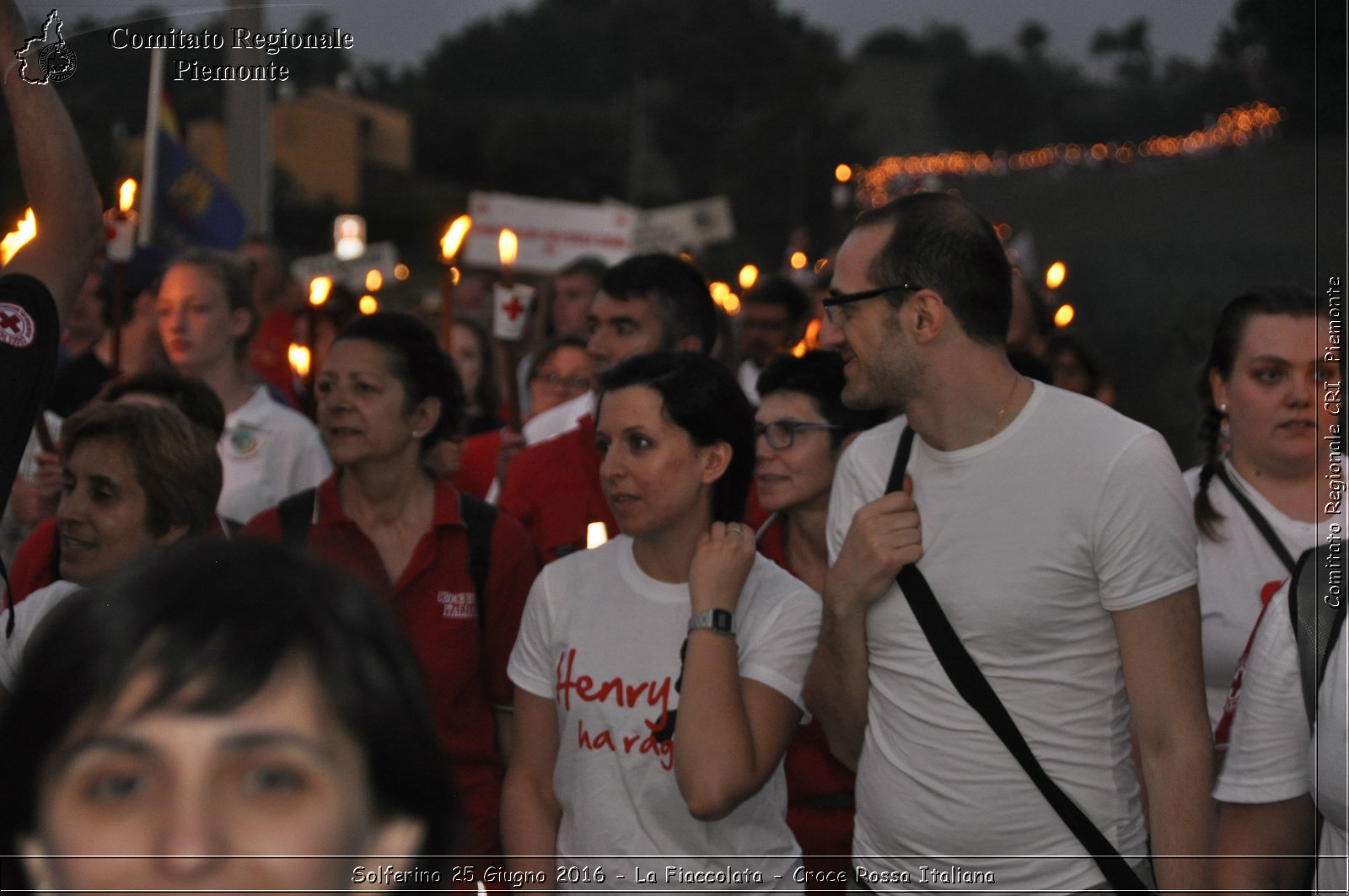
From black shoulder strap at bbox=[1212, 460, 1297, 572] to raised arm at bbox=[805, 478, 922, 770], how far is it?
4.04 feet

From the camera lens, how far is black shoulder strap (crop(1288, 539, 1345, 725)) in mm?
2201

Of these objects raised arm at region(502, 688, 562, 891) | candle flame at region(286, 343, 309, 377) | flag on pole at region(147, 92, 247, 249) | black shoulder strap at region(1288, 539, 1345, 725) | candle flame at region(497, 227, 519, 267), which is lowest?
raised arm at region(502, 688, 562, 891)

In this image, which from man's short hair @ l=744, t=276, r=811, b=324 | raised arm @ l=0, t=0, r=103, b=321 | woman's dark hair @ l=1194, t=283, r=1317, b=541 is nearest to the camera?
raised arm @ l=0, t=0, r=103, b=321

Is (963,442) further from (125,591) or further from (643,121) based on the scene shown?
(643,121)

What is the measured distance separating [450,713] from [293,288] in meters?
5.10

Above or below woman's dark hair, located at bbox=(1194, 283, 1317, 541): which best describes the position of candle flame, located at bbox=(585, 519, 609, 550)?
below

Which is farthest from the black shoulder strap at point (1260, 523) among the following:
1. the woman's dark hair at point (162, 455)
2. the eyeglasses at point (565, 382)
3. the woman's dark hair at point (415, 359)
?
the eyeglasses at point (565, 382)

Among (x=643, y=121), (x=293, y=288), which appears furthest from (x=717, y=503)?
(x=643, y=121)

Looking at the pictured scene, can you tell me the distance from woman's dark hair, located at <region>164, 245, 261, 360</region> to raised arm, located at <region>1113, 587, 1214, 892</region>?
3.89 metres

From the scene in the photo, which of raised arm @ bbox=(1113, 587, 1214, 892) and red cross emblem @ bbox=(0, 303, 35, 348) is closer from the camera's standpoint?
red cross emblem @ bbox=(0, 303, 35, 348)

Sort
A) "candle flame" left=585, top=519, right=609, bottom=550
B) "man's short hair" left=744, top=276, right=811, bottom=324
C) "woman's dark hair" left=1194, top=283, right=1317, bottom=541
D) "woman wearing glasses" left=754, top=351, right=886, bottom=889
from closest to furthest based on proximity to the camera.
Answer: "candle flame" left=585, top=519, right=609, bottom=550
"woman's dark hair" left=1194, top=283, right=1317, bottom=541
"woman wearing glasses" left=754, top=351, right=886, bottom=889
"man's short hair" left=744, top=276, right=811, bottom=324

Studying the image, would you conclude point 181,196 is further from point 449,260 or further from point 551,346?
point 449,260

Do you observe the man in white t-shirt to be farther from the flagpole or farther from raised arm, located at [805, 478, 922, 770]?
the flagpole

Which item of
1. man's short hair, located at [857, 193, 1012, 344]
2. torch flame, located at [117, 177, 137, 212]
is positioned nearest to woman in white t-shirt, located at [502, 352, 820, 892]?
man's short hair, located at [857, 193, 1012, 344]
